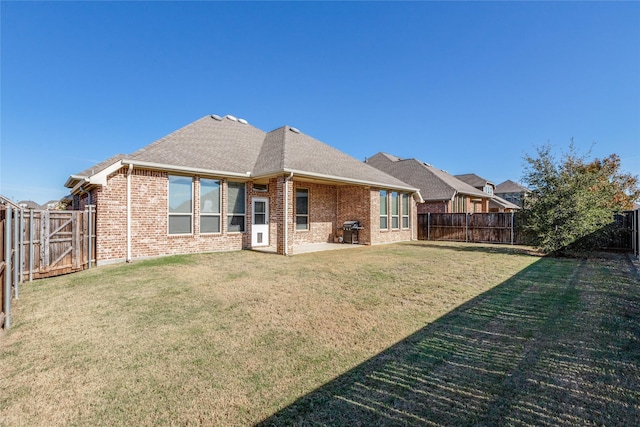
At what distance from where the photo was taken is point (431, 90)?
16.7 metres

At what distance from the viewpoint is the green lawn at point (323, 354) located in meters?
2.24

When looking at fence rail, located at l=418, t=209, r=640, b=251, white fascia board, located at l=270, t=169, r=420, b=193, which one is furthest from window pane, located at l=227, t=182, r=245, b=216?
fence rail, located at l=418, t=209, r=640, b=251

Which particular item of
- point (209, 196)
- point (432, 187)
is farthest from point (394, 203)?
point (209, 196)

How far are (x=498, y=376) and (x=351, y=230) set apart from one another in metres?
12.0

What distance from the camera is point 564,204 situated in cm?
1126

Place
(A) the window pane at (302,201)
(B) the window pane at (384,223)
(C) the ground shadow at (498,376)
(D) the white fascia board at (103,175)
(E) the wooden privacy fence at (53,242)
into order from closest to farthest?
(C) the ground shadow at (498,376)
(E) the wooden privacy fence at (53,242)
(D) the white fascia board at (103,175)
(A) the window pane at (302,201)
(B) the window pane at (384,223)

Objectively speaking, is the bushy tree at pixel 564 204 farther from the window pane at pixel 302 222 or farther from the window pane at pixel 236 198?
the window pane at pixel 236 198

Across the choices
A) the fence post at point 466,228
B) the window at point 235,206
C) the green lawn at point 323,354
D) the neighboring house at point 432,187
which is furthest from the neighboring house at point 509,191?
the window at point 235,206

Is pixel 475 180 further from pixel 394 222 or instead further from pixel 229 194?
pixel 229 194

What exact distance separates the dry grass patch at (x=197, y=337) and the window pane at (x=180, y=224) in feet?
8.74

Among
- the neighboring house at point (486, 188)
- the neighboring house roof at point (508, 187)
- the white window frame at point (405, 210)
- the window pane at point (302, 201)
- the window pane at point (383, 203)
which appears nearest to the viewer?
the window pane at point (302, 201)

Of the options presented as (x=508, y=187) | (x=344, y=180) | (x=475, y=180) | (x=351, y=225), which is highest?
(x=508, y=187)

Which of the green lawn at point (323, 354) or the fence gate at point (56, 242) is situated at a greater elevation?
the fence gate at point (56, 242)

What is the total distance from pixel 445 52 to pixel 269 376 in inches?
622
